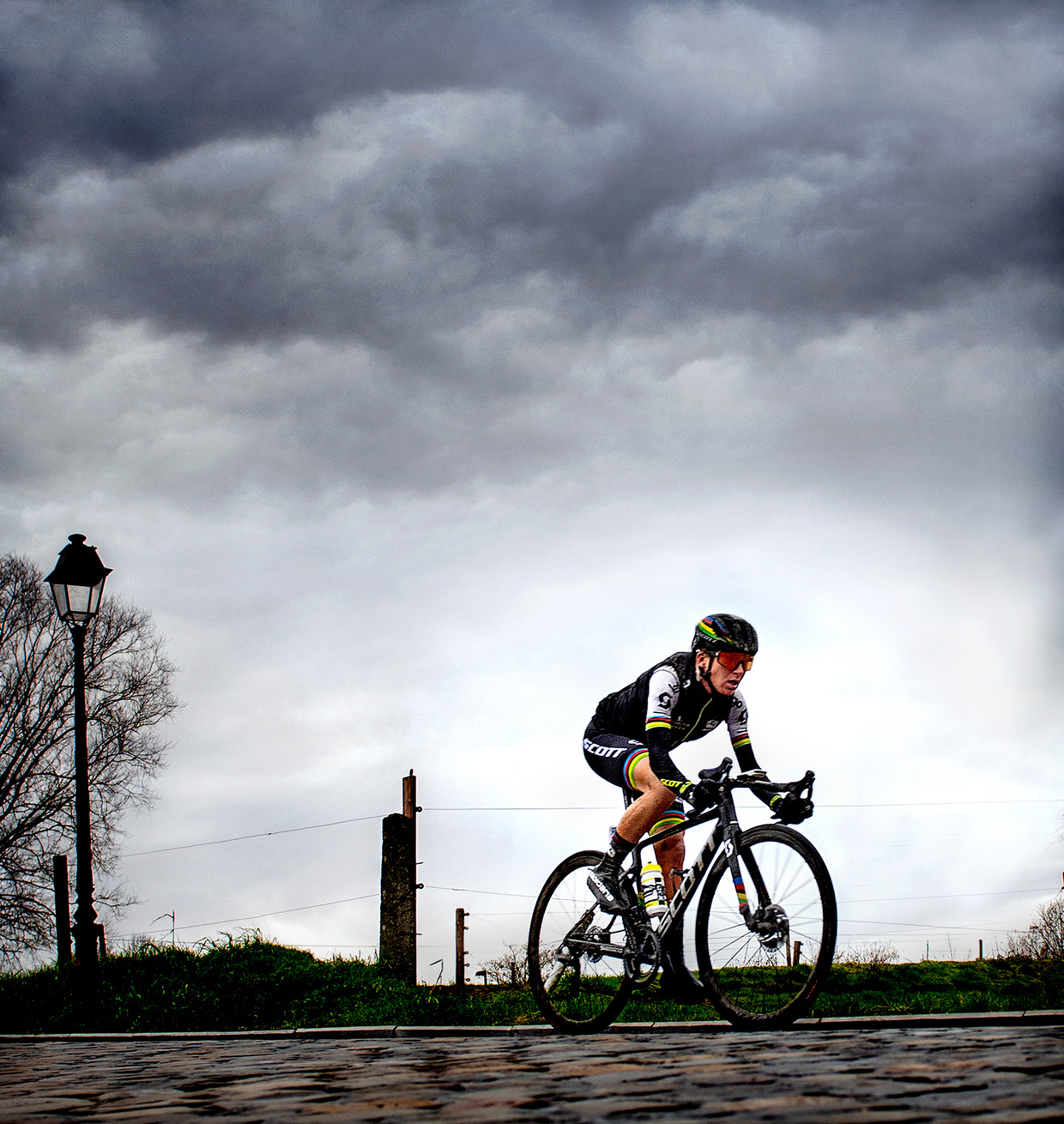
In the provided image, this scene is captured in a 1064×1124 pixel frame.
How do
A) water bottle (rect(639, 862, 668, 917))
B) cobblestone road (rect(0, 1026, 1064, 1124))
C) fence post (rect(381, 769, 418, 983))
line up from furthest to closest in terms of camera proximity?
fence post (rect(381, 769, 418, 983)) < water bottle (rect(639, 862, 668, 917)) < cobblestone road (rect(0, 1026, 1064, 1124))

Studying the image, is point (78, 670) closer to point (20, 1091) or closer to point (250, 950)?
point (250, 950)

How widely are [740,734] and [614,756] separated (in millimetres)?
818

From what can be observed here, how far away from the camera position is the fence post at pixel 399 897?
1302 centimetres

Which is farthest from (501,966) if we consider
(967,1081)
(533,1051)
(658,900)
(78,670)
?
(967,1081)

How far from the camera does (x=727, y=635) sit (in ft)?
19.6

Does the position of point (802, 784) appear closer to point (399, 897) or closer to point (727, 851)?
point (727, 851)

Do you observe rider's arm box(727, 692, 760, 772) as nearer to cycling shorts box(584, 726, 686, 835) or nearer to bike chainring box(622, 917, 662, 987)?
cycling shorts box(584, 726, 686, 835)

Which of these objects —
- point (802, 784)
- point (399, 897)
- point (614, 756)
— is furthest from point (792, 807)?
point (399, 897)

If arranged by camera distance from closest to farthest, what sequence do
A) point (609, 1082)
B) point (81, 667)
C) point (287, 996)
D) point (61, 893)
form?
point (609, 1082) < point (287, 996) < point (81, 667) < point (61, 893)

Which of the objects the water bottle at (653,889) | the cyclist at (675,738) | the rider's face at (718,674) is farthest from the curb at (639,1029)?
the rider's face at (718,674)

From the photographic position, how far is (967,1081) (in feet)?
9.25

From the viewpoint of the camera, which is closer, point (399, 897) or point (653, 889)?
point (653, 889)

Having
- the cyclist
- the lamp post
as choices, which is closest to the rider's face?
the cyclist

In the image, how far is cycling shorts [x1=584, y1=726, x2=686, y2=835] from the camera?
6484 mm
